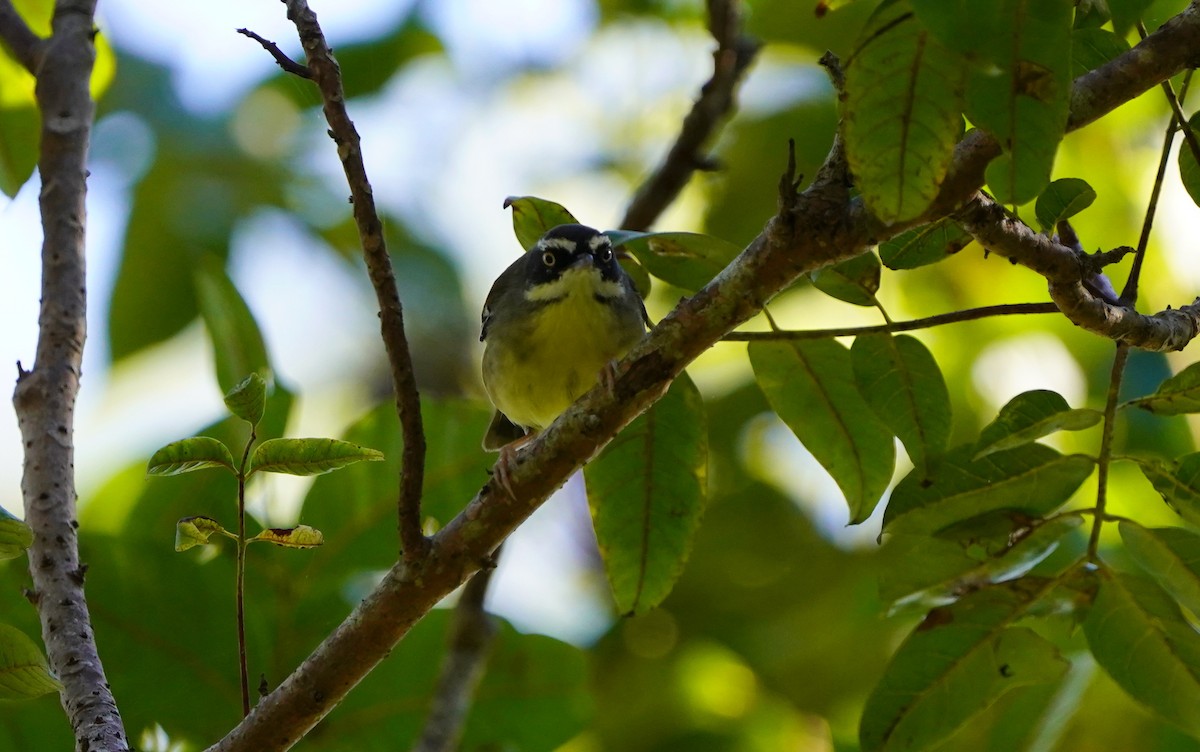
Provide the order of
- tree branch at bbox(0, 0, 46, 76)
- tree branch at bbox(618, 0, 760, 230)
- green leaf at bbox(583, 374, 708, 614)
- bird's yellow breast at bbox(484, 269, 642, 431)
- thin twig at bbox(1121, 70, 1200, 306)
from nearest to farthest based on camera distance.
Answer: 1. thin twig at bbox(1121, 70, 1200, 306)
2. green leaf at bbox(583, 374, 708, 614)
3. tree branch at bbox(0, 0, 46, 76)
4. bird's yellow breast at bbox(484, 269, 642, 431)
5. tree branch at bbox(618, 0, 760, 230)

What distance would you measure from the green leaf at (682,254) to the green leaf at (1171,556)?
0.94 metres

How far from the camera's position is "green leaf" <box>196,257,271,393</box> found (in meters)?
3.41

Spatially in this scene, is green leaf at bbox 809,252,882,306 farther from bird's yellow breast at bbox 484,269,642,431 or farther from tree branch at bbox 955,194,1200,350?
bird's yellow breast at bbox 484,269,642,431

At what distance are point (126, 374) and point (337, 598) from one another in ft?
5.58

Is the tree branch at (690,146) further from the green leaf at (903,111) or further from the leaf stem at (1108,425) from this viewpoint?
the green leaf at (903,111)

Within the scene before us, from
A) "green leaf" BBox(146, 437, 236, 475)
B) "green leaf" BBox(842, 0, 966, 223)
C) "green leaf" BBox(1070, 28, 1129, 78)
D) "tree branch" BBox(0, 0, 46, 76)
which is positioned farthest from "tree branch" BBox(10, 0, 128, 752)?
"green leaf" BBox(1070, 28, 1129, 78)

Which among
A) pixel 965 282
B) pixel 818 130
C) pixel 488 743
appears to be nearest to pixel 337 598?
pixel 488 743

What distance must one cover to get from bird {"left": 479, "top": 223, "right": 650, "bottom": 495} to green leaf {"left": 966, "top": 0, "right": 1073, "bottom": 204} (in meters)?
2.00

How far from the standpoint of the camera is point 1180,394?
2.22 meters

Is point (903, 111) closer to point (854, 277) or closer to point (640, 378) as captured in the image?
point (854, 277)

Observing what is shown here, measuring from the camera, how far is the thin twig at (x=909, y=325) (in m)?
2.08

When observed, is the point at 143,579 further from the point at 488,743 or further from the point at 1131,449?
the point at 1131,449

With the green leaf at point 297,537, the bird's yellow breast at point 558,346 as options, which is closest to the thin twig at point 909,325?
the green leaf at point 297,537

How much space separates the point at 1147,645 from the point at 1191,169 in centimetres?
88
